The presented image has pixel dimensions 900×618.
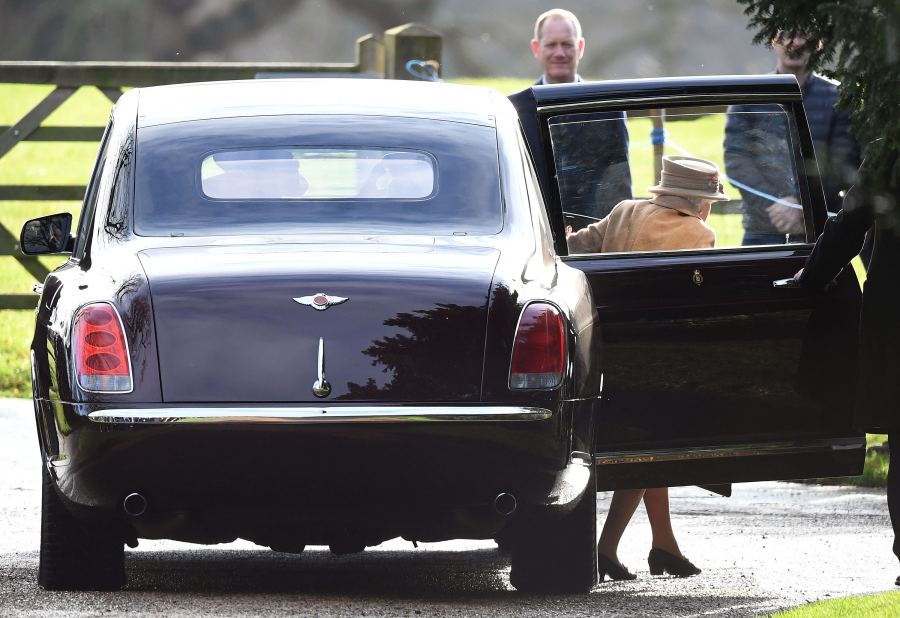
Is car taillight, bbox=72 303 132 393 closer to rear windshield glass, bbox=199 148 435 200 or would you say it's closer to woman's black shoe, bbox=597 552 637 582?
rear windshield glass, bbox=199 148 435 200

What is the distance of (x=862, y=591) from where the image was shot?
6684mm

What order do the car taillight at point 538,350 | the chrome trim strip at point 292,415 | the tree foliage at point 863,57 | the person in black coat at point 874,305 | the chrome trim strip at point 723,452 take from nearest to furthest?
1. the tree foliage at point 863,57
2. the chrome trim strip at point 292,415
3. the car taillight at point 538,350
4. the person in black coat at point 874,305
5. the chrome trim strip at point 723,452

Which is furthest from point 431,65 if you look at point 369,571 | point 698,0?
point 698,0

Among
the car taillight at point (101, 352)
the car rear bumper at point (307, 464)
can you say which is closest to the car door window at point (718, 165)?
the car rear bumper at point (307, 464)

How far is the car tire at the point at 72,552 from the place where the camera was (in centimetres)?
598

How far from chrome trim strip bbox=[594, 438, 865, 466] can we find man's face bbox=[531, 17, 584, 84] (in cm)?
437

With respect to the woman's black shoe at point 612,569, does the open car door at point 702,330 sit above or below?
above

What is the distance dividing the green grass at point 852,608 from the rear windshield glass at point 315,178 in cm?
156

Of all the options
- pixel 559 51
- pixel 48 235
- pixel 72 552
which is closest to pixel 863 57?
pixel 72 552

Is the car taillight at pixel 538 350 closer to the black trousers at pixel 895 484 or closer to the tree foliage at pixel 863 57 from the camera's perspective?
the tree foliage at pixel 863 57

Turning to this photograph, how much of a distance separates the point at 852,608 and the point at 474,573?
1.64 metres

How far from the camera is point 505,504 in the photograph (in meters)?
5.62

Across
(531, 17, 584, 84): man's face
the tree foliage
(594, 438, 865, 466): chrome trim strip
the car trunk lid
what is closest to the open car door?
(594, 438, 865, 466): chrome trim strip

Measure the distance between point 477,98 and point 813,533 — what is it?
2820 mm
